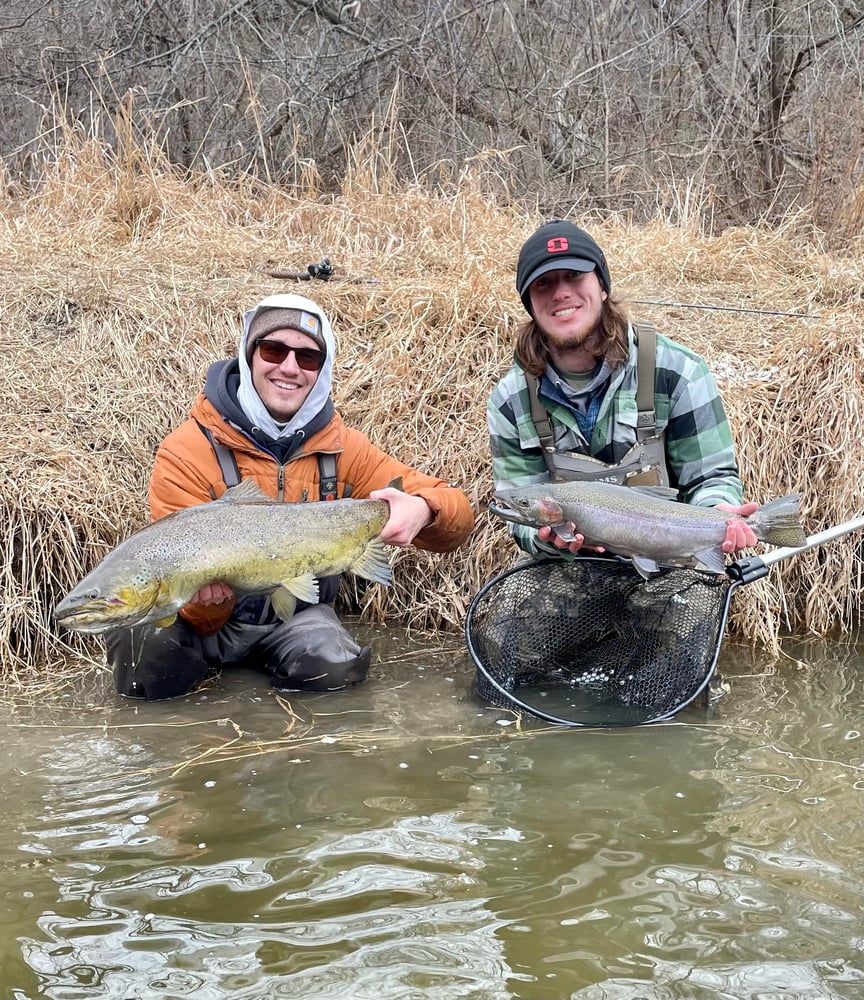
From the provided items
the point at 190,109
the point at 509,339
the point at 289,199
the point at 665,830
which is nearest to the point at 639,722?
the point at 665,830

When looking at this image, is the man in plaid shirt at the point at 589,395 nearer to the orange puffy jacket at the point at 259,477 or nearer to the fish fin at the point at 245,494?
the orange puffy jacket at the point at 259,477

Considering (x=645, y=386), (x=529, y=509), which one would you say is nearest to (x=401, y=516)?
(x=529, y=509)

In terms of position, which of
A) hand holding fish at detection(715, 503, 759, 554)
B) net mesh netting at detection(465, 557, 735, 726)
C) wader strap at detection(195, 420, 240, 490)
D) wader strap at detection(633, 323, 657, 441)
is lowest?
net mesh netting at detection(465, 557, 735, 726)

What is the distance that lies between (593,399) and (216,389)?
1532 mm

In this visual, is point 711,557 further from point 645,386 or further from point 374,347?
point 374,347

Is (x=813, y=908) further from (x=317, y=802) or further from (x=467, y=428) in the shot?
(x=467, y=428)

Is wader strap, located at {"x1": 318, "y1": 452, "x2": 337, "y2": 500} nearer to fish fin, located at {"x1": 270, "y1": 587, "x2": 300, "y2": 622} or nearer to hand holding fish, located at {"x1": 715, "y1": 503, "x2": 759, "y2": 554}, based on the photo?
fish fin, located at {"x1": 270, "y1": 587, "x2": 300, "y2": 622}

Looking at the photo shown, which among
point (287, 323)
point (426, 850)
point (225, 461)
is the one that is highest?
point (287, 323)

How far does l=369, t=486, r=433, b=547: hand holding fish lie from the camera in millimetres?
3803

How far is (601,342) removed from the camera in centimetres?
404

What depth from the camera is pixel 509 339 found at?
566 centimetres

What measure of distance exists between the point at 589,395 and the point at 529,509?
725 mm

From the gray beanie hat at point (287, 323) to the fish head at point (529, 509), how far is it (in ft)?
3.33

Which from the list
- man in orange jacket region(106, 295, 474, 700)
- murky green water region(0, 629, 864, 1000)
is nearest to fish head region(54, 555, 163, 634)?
murky green water region(0, 629, 864, 1000)
